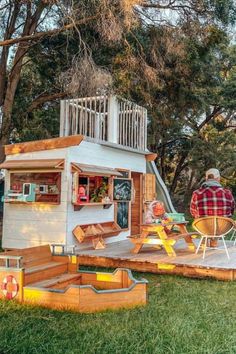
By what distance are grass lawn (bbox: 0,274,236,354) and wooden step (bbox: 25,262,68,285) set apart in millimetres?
496

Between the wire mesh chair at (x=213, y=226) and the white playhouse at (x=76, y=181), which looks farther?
the white playhouse at (x=76, y=181)

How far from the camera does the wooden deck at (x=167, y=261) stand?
5.91 m

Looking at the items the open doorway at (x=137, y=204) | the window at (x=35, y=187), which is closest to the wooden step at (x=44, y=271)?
the window at (x=35, y=187)

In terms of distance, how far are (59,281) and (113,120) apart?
17.1 ft

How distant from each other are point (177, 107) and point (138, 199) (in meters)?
3.39

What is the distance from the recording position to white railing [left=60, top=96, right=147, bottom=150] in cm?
893

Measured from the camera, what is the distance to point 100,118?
30.8 ft

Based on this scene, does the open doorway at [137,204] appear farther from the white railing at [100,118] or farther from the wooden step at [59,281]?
the wooden step at [59,281]

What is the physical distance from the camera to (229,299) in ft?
15.8

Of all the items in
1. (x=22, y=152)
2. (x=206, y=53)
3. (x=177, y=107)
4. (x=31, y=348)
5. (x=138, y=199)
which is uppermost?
(x=206, y=53)

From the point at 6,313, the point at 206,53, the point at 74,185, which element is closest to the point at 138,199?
the point at 74,185

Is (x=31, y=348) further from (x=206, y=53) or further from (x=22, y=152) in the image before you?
(x=206, y=53)

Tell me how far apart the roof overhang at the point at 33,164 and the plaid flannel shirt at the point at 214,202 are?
281cm

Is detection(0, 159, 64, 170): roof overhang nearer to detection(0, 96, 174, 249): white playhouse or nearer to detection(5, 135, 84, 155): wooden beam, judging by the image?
detection(0, 96, 174, 249): white playhouse
